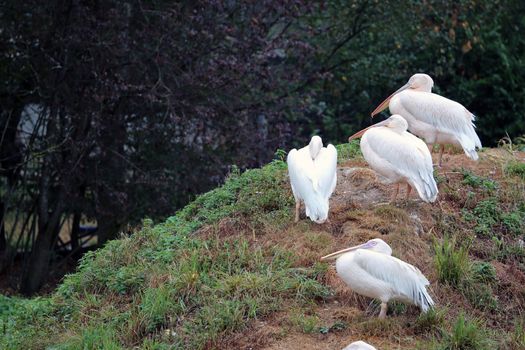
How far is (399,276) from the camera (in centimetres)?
641

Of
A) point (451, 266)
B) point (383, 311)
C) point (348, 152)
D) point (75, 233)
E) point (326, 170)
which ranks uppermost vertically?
point (348, 152)

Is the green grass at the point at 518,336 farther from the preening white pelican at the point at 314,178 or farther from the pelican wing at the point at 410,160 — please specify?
the preening white pelican at the point at 314,178

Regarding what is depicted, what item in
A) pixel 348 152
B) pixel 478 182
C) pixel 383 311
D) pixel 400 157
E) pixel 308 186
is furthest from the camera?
pixel 348 152

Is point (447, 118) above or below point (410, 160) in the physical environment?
above

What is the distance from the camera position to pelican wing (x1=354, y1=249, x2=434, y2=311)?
6.41 metres

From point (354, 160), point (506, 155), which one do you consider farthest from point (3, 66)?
point (506, 155)

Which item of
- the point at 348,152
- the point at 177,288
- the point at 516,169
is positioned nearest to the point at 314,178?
the point at 177,288

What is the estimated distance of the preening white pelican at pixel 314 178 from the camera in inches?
294

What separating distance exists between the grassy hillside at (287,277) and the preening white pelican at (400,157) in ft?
1.19

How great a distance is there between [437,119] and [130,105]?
185 inches

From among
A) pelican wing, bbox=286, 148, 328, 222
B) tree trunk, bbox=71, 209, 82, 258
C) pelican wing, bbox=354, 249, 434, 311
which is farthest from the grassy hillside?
tree trunk, bbox=71, 209, 82, 258

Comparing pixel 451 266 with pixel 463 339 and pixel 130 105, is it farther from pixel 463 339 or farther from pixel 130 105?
pixel 130 105

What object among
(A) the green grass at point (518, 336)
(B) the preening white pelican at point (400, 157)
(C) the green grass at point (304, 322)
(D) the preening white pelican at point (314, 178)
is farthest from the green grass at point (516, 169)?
(C) the green grass at point (304, 322)

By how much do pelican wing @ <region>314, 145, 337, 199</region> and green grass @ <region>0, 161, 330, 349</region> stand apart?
0.58m
